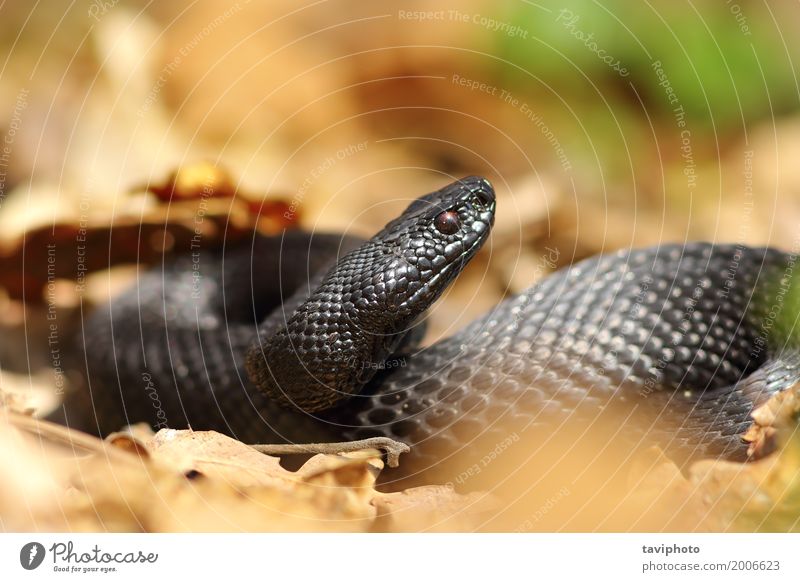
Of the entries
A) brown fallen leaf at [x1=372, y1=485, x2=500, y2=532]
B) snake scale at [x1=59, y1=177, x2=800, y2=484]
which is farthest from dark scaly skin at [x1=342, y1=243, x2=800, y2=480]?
brown fallen leaf at [x1=372, y1=485, x2=500, y2=532]

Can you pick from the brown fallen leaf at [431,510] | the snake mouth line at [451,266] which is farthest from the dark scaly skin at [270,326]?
the brown fallen leaf at [431,510]

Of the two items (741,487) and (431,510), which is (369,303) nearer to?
(431,510)

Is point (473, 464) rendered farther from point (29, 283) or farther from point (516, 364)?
point (29, 283)

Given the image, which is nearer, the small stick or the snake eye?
the small stick

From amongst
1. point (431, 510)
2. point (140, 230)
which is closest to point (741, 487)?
point (431, 510)

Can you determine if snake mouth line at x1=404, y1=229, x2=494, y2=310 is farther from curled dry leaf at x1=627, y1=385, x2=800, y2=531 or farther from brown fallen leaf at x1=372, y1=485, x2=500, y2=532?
curled dry leaf at x1=627, y1=385, x2=800, y2=531

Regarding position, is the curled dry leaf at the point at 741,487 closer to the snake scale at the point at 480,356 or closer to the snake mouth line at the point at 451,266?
the snake scale at the point at 480,356

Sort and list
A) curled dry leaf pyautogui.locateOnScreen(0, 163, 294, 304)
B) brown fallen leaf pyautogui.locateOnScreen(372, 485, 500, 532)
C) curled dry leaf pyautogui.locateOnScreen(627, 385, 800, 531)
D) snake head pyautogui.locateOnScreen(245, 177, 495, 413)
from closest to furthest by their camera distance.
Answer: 1. curled dry leaf pyautogui.locateOnScreen(627, 385, 800, 531)
2. brown fallen leaf pyautogui.locateOnScreen(372, 485, 500, 532)
3. snake head pyautogui.locateOnScreen(245, 177, 495, 413)
4. curled dry leaf pyautogui.locateOnScreen(0, 163, 294, 304)

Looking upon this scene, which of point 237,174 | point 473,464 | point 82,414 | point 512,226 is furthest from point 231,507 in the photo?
point 512,226
